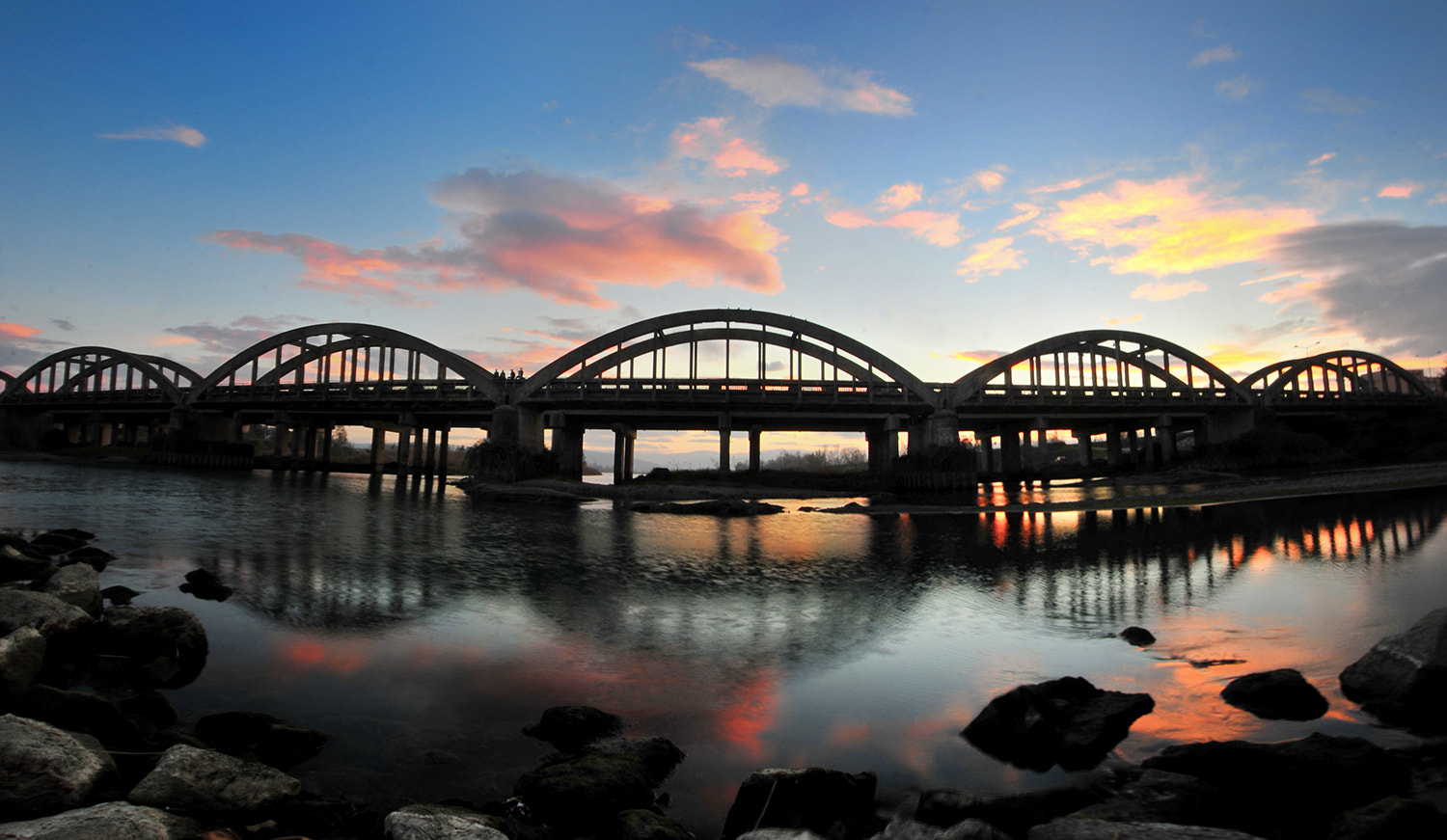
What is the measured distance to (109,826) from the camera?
13.6 feet

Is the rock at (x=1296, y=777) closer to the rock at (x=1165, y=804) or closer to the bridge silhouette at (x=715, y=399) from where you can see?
the rock at (x=1165, y=804)

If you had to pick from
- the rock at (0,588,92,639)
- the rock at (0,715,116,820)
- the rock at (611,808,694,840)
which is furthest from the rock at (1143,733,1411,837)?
the rock at (0,588,92,639)

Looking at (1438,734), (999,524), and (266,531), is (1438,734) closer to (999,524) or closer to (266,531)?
(999,524)

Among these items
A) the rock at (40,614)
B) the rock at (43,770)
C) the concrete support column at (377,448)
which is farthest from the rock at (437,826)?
the concrete support column at (377,448)

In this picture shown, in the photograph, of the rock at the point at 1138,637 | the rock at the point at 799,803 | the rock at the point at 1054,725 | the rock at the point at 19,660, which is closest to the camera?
the rock at the point at 799,803

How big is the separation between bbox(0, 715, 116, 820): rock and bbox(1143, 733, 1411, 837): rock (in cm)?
809

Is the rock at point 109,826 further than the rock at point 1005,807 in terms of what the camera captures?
No

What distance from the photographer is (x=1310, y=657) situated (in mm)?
8797

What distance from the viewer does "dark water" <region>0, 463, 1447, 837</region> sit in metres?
6.41

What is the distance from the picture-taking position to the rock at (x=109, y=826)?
4.00m

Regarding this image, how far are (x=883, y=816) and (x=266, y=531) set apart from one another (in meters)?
22.0

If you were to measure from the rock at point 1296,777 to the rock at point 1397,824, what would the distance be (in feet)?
1.03

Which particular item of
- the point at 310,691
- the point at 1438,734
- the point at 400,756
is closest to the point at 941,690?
the point at 1438,734

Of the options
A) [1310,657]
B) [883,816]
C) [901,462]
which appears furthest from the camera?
[901,462]
